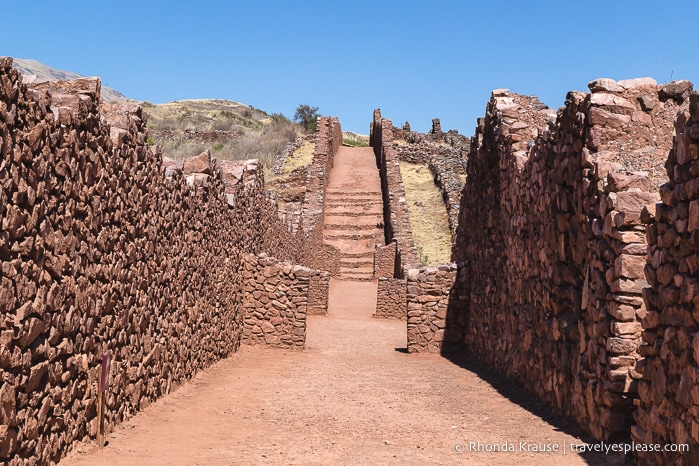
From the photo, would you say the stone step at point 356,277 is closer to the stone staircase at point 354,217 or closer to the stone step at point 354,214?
the stone staircase at point 354,217

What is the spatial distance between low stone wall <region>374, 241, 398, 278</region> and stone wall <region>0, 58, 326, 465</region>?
17747 mm

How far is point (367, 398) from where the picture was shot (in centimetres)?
912

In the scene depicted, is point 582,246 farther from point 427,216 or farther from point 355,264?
point 427,216

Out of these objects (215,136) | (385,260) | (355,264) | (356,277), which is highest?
(215,136)

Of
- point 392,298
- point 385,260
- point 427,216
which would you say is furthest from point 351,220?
point 392,298

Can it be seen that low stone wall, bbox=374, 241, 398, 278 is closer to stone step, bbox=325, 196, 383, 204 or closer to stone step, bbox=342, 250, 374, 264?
stone step, bbox=342, 250, 374, 264

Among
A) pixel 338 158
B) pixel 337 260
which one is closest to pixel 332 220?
pixel 337 260

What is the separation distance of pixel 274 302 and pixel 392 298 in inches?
291

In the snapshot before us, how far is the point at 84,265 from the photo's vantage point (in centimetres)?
589

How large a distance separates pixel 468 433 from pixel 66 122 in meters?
→ 4.56

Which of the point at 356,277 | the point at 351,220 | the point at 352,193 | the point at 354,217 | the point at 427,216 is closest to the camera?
the point at 356,277

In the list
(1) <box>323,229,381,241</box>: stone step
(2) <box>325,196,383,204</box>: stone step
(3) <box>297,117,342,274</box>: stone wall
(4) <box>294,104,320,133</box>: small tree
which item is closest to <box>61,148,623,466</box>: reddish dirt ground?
(3) <box>297,117,342,274</box>: stone wall

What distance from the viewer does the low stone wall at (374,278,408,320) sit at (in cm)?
2036

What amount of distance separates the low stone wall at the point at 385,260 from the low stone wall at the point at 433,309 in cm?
1356
